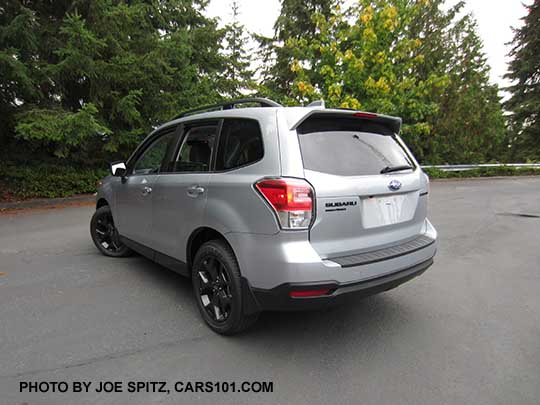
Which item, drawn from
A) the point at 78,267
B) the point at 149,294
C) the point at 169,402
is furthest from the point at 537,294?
the point at 78,267

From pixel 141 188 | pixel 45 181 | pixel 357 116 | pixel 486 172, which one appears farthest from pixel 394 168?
pixel 486 172

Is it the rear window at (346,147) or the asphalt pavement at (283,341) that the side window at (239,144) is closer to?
the rear window at (346,147)

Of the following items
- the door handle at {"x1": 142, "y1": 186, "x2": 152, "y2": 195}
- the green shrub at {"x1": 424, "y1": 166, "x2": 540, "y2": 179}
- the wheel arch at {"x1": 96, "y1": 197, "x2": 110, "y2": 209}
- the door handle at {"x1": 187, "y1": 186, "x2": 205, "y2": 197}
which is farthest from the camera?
the green shrub at {"x1": 424, "y1": 166, "x2": 540, "y2": 179}

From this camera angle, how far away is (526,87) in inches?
1019

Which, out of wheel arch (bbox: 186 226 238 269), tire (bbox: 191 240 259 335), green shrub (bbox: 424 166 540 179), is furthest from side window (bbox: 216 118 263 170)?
green shrub (bbox: 424 166 540 179)

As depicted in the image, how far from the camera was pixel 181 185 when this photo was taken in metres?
2.92

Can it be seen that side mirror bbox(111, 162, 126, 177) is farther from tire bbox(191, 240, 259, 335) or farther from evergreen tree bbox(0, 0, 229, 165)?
evergreen tree bbox(0, 0, 229, 165)

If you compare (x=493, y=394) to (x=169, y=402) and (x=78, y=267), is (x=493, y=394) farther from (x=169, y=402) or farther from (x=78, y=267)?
(x=78, y=267)

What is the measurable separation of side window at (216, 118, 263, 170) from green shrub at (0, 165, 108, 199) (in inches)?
369

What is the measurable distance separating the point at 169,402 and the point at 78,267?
2.93 meters

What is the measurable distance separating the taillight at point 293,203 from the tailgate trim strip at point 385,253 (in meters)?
0.33

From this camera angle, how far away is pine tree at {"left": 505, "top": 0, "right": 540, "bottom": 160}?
24984mm

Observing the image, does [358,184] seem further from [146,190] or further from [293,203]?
[146,190]

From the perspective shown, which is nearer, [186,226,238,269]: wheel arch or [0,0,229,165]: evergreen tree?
[186,226,238,269]: wheel arch
